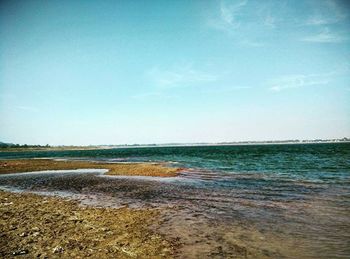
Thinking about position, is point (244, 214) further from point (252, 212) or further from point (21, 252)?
point (21, 252)

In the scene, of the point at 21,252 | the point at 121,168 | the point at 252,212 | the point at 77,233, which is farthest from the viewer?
the point at 121,168

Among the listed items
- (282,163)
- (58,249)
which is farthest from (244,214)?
(282,163)

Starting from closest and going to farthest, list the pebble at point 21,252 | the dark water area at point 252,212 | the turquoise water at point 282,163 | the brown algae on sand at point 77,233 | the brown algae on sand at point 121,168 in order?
the pebble at point 21,252 < the brown algae on sand at point 77,233 < the dark water area at point 252,212 < the turquoise water at point 282,163 < the brown algae on sand at point 121,168

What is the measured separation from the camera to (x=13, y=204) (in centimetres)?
1730

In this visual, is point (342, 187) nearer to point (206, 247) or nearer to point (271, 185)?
point (271, 185)

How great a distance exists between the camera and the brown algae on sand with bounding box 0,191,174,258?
9641 mm

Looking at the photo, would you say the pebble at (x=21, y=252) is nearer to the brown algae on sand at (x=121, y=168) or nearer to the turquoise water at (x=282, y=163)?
the brown algae on sand at (x=121, y=168)

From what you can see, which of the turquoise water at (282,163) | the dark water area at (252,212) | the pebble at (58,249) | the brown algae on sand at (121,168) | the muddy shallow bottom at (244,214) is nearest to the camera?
the pebble at (58,249)

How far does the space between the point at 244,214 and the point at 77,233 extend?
9.19 metres

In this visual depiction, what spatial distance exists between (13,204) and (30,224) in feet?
19.2

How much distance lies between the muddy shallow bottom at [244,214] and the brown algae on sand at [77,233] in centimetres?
118

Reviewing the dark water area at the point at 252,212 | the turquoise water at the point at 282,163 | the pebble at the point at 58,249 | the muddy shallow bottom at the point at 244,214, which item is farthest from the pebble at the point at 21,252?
the turquoise water at the point at 282,163

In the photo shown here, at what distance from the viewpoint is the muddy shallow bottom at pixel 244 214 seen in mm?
10297

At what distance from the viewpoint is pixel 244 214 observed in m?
15.5
